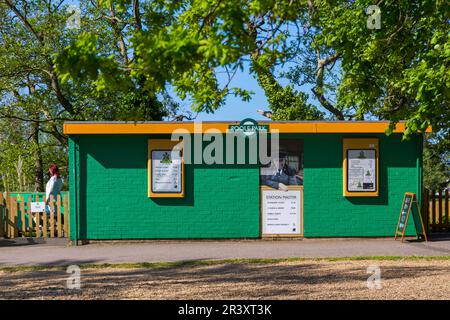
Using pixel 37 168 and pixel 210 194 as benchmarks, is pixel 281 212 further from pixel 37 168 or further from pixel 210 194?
pixel 37 168

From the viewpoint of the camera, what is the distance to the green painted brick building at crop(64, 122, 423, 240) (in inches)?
567

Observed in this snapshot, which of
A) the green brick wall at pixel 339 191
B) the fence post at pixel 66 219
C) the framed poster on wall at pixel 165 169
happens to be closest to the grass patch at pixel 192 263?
the green brick wall at pixel 339 191

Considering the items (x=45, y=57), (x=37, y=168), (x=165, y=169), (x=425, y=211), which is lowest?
(x=425, y=211)

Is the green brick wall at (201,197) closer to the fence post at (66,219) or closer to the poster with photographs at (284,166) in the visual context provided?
the poster with photographs at (284,166)

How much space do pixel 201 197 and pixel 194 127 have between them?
1636mm

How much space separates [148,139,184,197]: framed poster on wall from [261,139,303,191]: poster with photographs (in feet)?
6.18

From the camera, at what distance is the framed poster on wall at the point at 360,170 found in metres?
14.4

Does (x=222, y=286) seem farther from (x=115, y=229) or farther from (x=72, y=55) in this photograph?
(x=115, y=229)

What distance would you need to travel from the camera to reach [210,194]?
569 inches

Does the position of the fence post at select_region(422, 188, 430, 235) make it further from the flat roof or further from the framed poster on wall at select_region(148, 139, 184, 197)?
the framed poster on wall at select_region(148, 139, 184, 197)

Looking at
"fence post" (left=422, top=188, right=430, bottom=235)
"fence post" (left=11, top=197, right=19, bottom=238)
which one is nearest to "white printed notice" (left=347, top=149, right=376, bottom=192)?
"fence post" (left=422, top=188, right=430, bottom=235)

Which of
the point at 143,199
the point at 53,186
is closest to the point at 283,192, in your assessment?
the point at 143,199

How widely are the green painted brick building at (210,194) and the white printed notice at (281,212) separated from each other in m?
0.14
